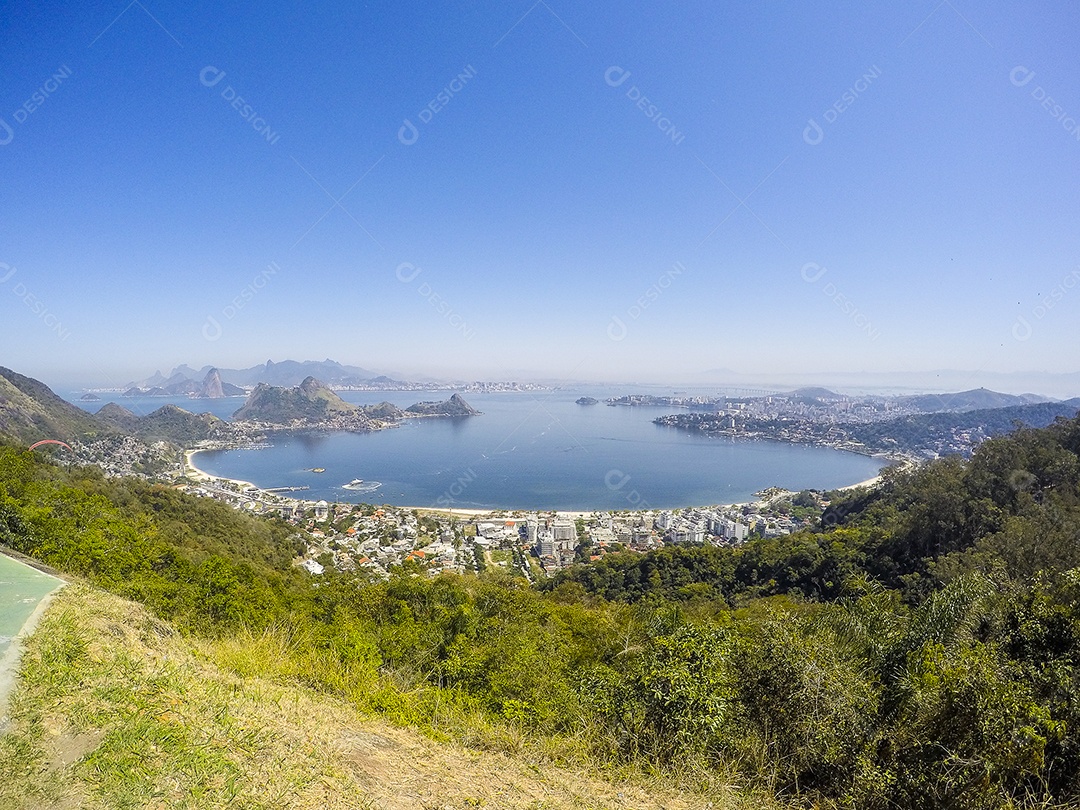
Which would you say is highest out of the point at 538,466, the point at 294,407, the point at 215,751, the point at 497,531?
the point at 215,751

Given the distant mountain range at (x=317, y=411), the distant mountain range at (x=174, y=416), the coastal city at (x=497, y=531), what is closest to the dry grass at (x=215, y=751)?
the coastal city at (x=497, y=531)

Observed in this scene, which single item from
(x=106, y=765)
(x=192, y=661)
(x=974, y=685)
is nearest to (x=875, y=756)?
(x=974, y=685)

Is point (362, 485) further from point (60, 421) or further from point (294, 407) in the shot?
point (294, 407)

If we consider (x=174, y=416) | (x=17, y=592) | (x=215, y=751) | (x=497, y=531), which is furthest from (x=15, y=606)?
(x=174, y=416)

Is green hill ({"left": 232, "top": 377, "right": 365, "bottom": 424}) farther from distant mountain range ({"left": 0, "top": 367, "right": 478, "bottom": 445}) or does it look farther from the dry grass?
the dry grass

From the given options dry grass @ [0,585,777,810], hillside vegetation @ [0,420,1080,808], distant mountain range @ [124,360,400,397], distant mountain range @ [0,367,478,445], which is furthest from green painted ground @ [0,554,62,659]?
distant mountain range @ [124,360,400,397]

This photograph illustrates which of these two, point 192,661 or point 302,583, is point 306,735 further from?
point 302,583
